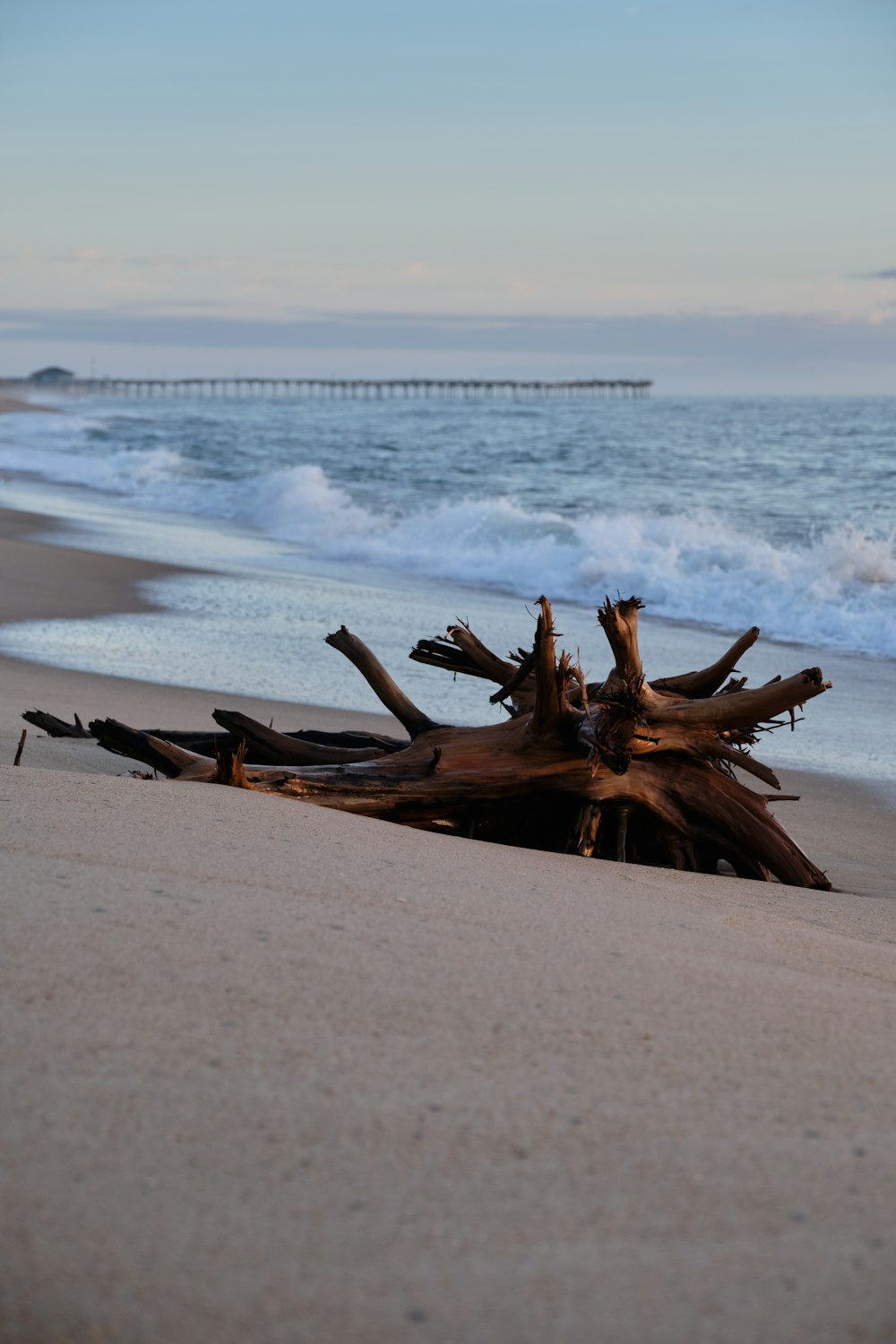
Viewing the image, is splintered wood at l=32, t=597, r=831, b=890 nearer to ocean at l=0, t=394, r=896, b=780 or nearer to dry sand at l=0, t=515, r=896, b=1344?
dry sand at l=0, t=515, r=896, b=1344

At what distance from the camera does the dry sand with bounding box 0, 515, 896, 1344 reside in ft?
4.65

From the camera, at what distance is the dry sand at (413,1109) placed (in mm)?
1418

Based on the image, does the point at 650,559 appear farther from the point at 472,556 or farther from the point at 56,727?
the point at 56,727

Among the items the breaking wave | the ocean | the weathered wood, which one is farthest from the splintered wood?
the breaking wave

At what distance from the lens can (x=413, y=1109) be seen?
1.75 m

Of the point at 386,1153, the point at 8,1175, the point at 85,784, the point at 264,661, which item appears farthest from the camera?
the point at 264,661

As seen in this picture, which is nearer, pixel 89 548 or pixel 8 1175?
pixel 8 1175

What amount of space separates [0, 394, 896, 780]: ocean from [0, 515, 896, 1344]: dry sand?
4086mm

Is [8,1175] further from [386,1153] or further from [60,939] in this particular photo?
[60,939]

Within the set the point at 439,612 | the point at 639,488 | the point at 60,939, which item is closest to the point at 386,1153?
the point at 60,939

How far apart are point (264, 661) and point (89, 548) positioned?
626cm

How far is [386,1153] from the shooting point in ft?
5.41

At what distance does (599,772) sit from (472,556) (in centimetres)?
1195

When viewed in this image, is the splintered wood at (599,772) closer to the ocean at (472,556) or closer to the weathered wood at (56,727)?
the weathered wood at (56,727)
